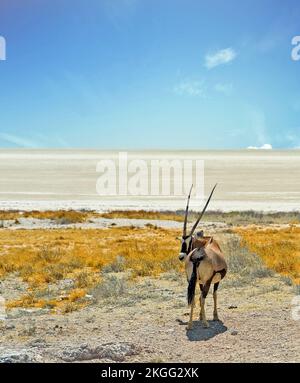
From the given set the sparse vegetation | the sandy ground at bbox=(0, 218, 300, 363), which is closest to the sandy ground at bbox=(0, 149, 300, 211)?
the sparse vegetation

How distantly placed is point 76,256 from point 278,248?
6789 millimetres

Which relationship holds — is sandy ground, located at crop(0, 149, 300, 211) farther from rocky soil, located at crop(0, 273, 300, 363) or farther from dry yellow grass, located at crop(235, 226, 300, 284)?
rocky soil, located at crop(0, 273, 300, 363)

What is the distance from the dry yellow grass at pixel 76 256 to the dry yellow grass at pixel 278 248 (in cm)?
274

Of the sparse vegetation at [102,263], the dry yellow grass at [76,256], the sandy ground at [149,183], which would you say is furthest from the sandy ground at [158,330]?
the sandy ground at [149,183]

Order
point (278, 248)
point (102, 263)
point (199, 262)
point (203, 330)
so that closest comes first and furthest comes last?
point (199, 262) < point (203, 330) < point (102, 263) < point (278, 248)

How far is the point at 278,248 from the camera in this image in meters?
18.9

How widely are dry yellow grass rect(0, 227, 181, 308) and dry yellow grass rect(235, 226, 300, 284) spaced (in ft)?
9.00

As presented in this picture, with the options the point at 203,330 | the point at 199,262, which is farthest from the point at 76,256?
the point at 199,262

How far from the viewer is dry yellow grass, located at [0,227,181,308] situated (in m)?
14.1

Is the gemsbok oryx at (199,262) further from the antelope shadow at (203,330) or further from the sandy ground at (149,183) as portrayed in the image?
the sandy ground at (149,183)

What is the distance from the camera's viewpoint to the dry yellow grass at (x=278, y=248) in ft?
47.9

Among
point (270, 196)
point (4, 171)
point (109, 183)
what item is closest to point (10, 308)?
point (270, 196)

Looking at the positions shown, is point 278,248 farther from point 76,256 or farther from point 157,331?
point 157,331
